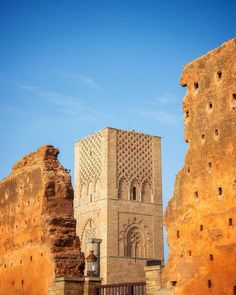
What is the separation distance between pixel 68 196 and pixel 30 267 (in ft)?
5.69

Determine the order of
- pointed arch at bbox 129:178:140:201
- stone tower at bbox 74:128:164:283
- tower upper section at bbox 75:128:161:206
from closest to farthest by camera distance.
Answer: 1. stone tower at bbox 74:128:164:283
2. tower upper section at bbox 75:128:161:206
3. pointed arch at bbox 129:178:140:201

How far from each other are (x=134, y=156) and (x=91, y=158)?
2.57 m

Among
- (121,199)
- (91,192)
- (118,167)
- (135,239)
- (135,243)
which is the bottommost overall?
(135,243)

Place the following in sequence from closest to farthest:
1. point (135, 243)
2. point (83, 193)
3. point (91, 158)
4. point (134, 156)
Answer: point (135, 243) < point (134, 156) < point (91, 158) < point (83, 193)

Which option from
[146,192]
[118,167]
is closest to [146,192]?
[146,192]

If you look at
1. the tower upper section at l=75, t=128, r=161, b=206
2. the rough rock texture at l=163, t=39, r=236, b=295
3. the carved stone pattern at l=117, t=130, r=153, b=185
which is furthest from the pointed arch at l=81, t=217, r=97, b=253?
the rough rock texture at l=163, t=39, r=236, b=295

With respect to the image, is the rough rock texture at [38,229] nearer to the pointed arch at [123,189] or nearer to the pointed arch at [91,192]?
the pointed arch at [123,189]

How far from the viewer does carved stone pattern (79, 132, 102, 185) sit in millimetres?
34594

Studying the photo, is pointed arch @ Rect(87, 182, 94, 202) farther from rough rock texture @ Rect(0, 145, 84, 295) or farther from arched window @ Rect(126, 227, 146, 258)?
rough rock texture @ Rect(0, 145, 84, 295)

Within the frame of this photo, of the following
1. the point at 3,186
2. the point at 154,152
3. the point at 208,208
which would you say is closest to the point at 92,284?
the point at 208,208

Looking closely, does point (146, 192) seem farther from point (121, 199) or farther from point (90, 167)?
point (90, 167)

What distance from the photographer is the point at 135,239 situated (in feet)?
110

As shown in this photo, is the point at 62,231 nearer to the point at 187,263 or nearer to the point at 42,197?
the point at 42,197

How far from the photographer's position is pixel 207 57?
10789 mm
